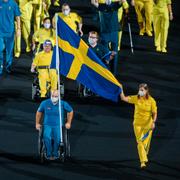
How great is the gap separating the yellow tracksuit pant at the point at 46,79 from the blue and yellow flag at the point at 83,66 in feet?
10.3

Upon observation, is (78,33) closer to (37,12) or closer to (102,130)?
(37,12)

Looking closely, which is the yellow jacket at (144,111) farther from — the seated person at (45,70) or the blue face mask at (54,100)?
the seated person at (45,70)

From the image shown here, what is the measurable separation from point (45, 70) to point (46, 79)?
198 mm

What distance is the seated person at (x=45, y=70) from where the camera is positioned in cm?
2036

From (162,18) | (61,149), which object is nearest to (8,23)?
(162,18)

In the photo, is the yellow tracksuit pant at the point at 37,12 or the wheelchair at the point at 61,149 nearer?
the wheelchair at the point at 61,149

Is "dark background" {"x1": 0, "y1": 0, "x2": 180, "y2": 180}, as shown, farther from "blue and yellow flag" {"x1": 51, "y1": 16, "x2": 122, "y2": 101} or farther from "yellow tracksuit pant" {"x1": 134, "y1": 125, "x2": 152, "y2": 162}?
"blue and yellow flag" {"x1": 51, "y1": 16, "x2": 122, "y2": 101}

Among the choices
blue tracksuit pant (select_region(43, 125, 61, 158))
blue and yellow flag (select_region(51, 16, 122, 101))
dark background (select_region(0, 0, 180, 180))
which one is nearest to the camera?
dark background (select_region(0, 0, 180, 180))

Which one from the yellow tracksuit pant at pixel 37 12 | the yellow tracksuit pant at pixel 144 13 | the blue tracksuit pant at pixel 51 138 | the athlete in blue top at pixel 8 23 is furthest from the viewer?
the yellow tracksuit pant at pixel 144 13

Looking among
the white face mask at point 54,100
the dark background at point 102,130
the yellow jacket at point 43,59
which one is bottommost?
the dark background at point 102,130

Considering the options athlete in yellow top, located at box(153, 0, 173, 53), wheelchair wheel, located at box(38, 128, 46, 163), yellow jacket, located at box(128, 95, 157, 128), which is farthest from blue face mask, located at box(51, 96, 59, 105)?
athlete in yellow top, located at box(153, 0, 173, 53)

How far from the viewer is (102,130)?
733 inches

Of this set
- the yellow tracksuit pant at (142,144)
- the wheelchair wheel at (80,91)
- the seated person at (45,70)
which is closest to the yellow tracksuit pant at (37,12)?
the seated person at (45,70)

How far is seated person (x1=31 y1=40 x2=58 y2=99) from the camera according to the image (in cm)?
2036
